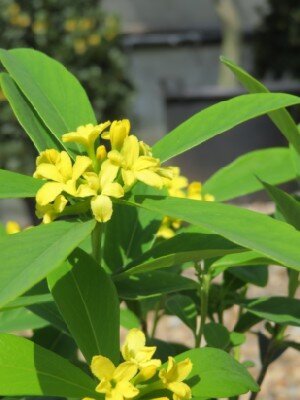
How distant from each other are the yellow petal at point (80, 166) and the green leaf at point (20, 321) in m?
0.21

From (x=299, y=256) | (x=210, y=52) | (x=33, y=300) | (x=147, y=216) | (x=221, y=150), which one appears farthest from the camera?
(x=210, y=52)

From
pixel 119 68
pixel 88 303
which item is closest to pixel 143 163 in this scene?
pixel 88 303

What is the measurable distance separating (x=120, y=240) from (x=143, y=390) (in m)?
0.17

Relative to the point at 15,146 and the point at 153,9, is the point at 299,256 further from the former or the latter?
the point at 153,9

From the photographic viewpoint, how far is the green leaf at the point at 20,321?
0.72m

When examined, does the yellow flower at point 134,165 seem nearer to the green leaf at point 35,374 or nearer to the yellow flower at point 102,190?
the yellow flower at point 102,190

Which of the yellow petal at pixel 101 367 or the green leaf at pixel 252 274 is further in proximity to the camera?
the green leaf at pixel 252 274

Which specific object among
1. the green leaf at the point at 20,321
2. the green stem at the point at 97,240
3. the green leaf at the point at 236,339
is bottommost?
the green leaf at the point at 236,339

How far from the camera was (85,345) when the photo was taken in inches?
22.9

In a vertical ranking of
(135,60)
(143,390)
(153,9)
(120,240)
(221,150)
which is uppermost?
(153,9)

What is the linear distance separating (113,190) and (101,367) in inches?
4.6

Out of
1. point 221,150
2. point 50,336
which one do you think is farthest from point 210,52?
point 50,336

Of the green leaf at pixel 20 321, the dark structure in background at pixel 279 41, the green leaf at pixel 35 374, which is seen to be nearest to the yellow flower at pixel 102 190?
the green leaf at pixel 35 374

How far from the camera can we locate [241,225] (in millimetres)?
513
